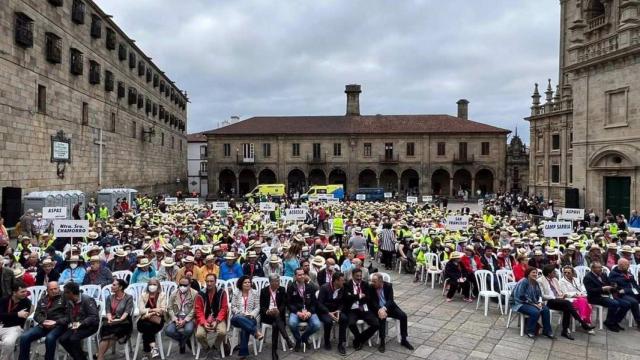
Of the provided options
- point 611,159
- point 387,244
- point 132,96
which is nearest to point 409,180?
point 611,159

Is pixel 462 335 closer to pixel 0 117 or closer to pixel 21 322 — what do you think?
pixel 21 322

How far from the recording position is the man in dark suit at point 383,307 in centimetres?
669

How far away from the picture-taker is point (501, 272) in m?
8.51

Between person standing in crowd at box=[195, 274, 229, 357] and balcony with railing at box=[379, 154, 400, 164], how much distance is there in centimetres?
4140

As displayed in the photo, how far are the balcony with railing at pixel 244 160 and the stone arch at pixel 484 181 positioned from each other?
2584 cm

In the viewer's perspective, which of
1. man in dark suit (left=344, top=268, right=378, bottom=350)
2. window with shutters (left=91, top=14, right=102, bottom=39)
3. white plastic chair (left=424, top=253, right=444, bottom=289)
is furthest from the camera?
window with shutters (left=91, top=14, right=102, bottom=39)

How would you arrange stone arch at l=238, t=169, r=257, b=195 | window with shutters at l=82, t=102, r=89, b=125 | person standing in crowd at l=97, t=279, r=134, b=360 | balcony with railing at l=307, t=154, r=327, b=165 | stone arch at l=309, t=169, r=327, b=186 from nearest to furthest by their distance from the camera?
person standing in crowd at l=97, t=279, r=134, b=360 < window with shutters at l=82, t=102, r=89, b=125 < balcony with railing at l=307, t=154, r=327, b=165 < stone arch at l=309, t=169, r=327, b=186 < stone arch at l=238, t=169, r=257, b=195

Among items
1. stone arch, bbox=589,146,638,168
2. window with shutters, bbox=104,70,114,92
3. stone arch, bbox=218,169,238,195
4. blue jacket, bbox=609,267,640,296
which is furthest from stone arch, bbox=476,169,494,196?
blue jacket, bbox=609,267,640,296

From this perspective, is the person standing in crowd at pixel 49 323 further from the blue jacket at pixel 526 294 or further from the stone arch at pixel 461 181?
the stone arch at pixel 461 181

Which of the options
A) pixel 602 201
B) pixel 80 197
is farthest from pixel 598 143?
pixel 80 197

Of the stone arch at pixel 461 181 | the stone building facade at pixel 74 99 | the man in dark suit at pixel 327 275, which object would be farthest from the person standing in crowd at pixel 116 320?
the stone arch at pixel 461 181

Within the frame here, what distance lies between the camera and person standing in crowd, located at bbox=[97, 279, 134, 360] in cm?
593

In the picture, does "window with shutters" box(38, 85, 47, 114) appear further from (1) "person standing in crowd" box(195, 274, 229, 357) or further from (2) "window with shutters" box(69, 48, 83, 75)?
(1) "person standing in crowd" box(195, 274, 229, 357)

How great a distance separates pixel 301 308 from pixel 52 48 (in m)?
19.1
